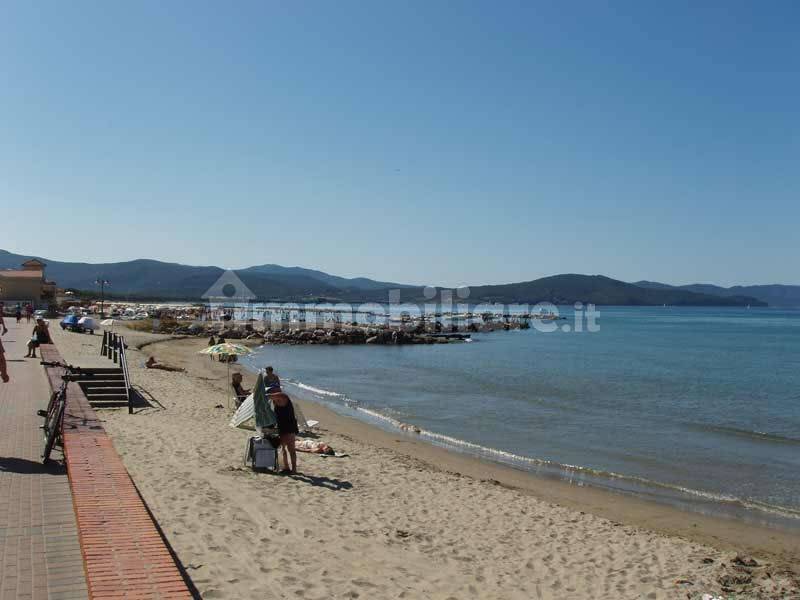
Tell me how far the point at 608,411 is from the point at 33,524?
20.3m

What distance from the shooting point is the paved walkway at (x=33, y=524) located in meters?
4.91

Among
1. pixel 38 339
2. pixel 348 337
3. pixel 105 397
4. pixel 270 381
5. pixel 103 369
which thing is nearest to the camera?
pixel 270 381

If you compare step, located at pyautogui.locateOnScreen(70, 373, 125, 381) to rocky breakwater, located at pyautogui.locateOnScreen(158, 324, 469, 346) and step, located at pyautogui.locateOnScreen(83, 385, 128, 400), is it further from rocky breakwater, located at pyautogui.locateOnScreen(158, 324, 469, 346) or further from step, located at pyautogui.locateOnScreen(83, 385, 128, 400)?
rocky breakwater, located at pyautogui.locateOnScreen(158, 324, 469, 346)

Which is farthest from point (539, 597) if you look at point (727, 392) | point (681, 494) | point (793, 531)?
point (727, 392)

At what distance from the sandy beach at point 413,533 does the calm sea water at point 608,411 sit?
215cm

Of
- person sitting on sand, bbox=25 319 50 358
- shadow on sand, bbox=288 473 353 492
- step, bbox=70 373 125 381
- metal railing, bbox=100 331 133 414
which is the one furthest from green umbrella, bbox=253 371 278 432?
person sitting on sand, bbox=25 319 50 358

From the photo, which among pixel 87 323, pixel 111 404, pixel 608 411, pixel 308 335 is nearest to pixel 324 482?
pixel 111 404

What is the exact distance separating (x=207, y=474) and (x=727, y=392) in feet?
86.1

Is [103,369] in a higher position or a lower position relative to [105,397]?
higher

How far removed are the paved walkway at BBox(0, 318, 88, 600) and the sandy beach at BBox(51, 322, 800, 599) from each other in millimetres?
1001

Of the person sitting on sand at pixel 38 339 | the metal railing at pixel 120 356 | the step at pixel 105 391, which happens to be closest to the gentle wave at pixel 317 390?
Result: the metal railing at pixel 120 356

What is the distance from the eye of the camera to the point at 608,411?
23.2 metres

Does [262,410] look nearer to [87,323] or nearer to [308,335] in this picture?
[87,323]

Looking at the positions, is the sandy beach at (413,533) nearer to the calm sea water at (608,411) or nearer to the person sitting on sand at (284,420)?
the person sitting on sand at (284,420)
